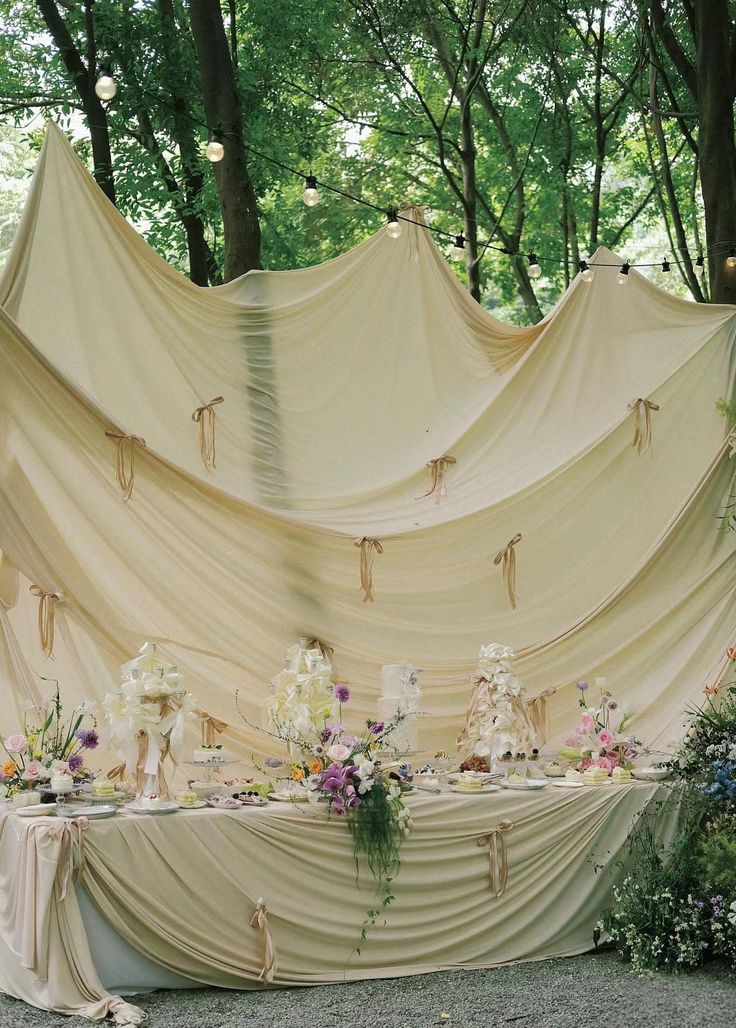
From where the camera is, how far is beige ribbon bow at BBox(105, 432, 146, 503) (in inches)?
212

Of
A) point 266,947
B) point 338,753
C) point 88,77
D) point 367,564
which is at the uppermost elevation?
point 88,77

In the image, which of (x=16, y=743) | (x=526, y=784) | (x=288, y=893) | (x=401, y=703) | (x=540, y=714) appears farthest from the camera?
(x=540, y=714)

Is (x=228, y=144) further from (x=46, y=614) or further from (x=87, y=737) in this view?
(x=87, y=737)

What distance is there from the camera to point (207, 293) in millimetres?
5961

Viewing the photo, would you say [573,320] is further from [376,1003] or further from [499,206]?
[499,206]

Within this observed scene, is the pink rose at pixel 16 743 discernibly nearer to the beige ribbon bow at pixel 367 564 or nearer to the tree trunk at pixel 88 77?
the beige ribbon bow at pixel 367 564

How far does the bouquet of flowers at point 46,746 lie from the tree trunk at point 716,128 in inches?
187

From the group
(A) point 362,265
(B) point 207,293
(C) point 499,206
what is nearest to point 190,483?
(B) point 207,293

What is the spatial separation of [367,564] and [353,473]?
1.74ft

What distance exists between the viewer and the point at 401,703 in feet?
17.9

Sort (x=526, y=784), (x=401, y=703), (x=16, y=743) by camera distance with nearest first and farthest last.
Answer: (x=16, y=743) → (x=526, y=784) → (x=401, y=703)

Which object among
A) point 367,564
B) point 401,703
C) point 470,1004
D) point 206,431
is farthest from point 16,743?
point 470,1004

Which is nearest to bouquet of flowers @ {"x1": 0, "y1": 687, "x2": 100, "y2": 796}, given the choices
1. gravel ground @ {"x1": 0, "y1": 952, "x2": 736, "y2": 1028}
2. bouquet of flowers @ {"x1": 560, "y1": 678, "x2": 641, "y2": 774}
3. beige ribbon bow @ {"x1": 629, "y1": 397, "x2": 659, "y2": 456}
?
gravel ground @ {"x1": 0, "y1": 952, "x2": 736, "y2": 1028}

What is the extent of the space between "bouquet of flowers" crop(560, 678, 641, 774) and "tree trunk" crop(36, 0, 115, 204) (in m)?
5.17
